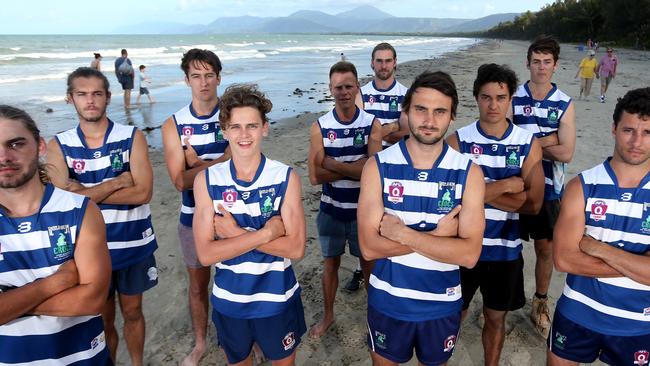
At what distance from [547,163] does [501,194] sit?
116 cm

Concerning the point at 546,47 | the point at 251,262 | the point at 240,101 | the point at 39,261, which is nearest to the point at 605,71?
the point at 546,47

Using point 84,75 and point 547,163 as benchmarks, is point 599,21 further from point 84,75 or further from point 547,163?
point 84,75

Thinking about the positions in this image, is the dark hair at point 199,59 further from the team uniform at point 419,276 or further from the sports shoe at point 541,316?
the sports shoe at point 541,316

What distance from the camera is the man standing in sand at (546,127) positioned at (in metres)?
3.93

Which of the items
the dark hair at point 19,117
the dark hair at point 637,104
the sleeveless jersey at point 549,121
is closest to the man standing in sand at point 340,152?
the sleeveless jersey at point 549,121

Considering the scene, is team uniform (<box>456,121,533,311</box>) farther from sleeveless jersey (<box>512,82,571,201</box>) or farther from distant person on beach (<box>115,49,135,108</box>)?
distant person on beach (<box>115,49,135,108</box>)

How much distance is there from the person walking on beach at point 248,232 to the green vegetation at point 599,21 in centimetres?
4825

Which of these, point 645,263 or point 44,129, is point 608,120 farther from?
point 44,129

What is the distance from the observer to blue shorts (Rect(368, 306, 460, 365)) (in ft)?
8.95

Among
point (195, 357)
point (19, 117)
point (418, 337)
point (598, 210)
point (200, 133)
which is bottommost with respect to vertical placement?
point (195, 357)

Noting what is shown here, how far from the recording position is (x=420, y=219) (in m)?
2.72

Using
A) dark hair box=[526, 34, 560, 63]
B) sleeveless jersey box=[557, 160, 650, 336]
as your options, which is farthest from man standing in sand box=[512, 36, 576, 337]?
sleeveless jersey box=[557, 160, 650, 336]

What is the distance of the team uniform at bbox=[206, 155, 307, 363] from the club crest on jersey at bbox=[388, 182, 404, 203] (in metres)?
0.74

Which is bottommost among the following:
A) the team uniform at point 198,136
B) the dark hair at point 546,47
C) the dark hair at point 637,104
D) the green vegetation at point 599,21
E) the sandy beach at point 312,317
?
the sandy beach at point 312,317
